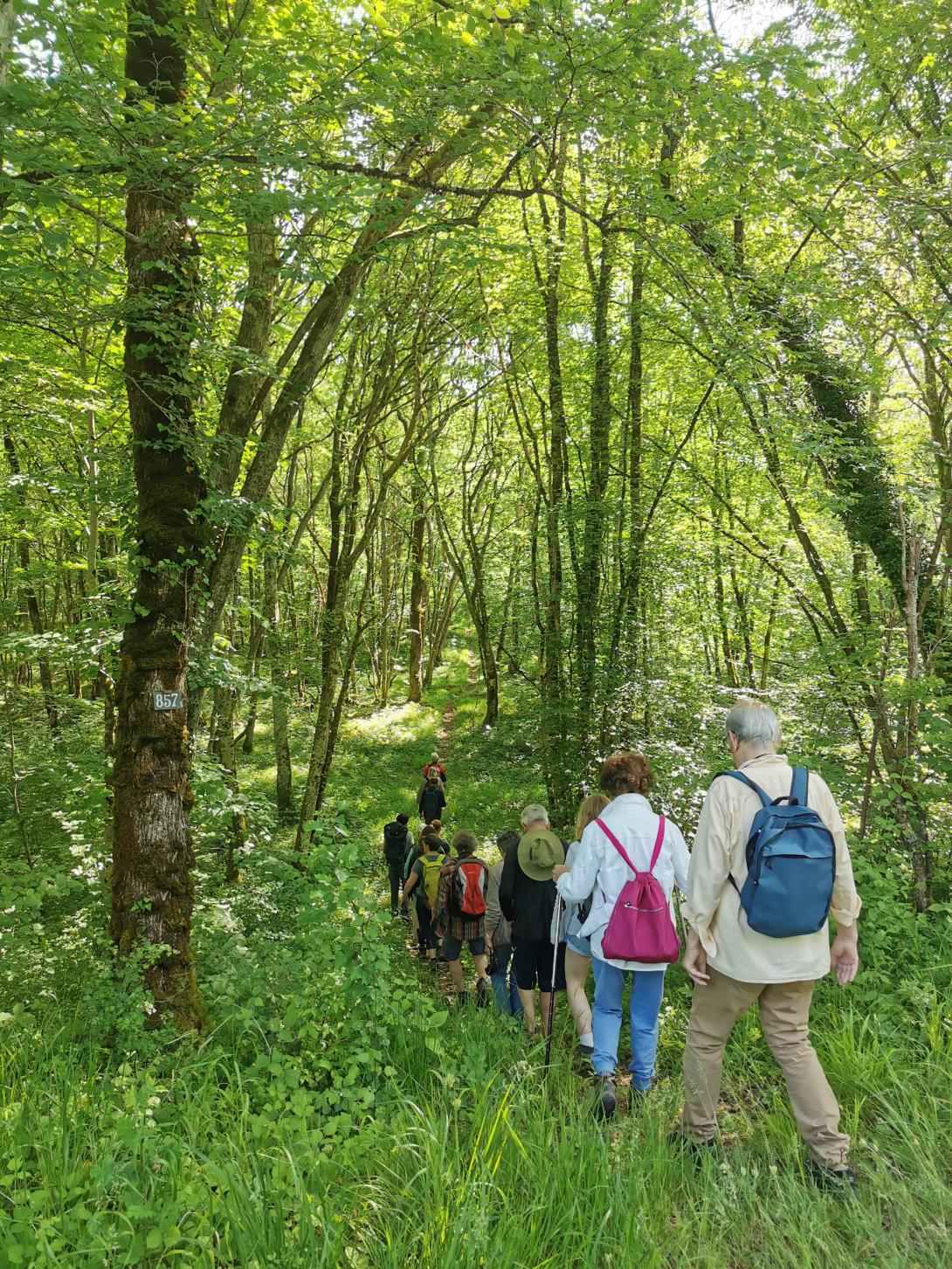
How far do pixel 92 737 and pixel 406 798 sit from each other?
20.4 feet

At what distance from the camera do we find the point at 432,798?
1136cm

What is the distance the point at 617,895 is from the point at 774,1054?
Answer: 1014 millimetres

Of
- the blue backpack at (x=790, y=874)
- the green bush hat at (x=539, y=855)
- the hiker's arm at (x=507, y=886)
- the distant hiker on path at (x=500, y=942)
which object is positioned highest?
the blue backpack at (x=790, y=874)

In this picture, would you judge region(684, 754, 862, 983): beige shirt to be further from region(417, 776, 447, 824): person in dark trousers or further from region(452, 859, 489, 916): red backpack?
region(417, 776, 447, 824): person in dark trousers

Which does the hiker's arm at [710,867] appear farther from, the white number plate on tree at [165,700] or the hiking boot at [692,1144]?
the white number plate on tree at [165,700]

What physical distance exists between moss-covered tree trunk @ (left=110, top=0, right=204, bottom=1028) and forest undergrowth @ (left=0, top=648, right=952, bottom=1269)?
1.26 ft

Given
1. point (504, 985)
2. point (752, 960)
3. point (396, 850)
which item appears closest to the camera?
point (752, 960)

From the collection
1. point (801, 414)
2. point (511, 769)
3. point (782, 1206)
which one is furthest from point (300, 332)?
point (511, 769)

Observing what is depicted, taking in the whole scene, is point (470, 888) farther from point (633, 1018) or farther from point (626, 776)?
point (626, 776)

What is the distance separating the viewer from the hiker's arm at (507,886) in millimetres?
5070

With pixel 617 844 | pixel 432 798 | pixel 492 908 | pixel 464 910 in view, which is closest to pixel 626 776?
pixel 617 844

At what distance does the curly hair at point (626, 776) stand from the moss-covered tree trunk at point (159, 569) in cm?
287

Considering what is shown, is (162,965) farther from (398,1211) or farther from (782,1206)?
(782,1206)

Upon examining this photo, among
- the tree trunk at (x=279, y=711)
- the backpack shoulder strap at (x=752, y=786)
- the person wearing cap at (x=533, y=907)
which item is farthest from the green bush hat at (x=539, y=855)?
the tree trunk at (x=279, y=711)
